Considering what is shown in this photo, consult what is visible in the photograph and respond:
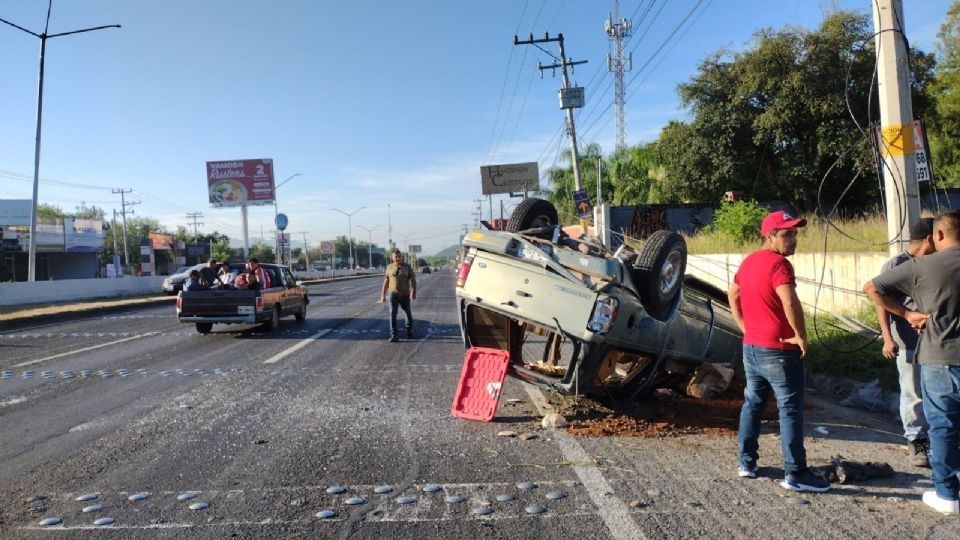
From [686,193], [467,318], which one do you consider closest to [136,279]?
[686,193]

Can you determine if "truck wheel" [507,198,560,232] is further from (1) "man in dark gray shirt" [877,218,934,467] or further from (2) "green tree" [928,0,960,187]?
(2) "green tree" [928,0,960,187]

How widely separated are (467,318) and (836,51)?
22.6m

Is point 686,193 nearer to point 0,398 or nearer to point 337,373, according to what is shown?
point 337,373

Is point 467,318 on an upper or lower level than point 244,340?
upper

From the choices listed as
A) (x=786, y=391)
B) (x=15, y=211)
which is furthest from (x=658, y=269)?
(x=15, y=211)

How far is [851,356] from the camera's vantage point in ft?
26.9

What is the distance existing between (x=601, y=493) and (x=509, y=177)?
61080 millimetres

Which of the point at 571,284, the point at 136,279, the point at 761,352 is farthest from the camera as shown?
the point at 136,279

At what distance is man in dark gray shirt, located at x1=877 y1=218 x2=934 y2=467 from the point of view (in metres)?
4.98

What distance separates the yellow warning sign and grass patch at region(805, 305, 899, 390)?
6.88 feet

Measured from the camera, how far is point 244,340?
13391 millimetres

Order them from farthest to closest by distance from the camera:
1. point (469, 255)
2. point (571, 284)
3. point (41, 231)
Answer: point (41, 231) < point (469, 255) < point (571, 284)

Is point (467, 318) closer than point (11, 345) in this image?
Yes

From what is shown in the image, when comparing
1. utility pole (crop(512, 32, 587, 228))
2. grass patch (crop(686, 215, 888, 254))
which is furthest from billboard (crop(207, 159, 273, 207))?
grass patch (crop(686, 215, 888, 254))
